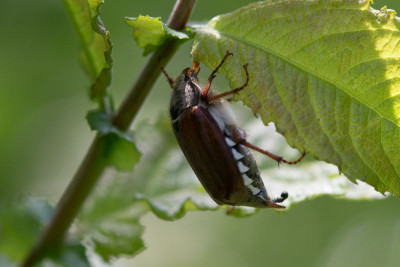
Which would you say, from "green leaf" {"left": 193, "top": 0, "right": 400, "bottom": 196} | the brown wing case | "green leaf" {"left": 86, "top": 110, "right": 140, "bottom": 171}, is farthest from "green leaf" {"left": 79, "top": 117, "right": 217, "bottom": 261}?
"green leaf" {"left": 193, "top": 0, "right": 400, "bottom": 196}

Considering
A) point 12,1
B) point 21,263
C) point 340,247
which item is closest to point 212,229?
point 340,247

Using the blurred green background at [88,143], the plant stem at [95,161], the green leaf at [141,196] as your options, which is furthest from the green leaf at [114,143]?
the blurred green background at [88,143]

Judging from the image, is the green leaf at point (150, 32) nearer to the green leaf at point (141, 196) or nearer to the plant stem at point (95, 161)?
the plant stem at point (95, 161)

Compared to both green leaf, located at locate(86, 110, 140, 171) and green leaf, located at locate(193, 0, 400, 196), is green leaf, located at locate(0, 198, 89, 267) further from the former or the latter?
green leaf, located at locate(193, 0, 400, 196)

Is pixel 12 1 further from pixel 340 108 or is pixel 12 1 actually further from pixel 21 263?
pixel 340 108

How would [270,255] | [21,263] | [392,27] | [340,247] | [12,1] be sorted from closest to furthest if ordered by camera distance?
[392,27] → [21,263] → [12,1] → [340,247] → [270,255]

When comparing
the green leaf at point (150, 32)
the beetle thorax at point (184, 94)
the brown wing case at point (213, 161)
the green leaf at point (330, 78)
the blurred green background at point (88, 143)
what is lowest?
the blurred green background at point (88, 143)

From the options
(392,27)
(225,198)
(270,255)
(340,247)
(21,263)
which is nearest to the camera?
(392,27)
